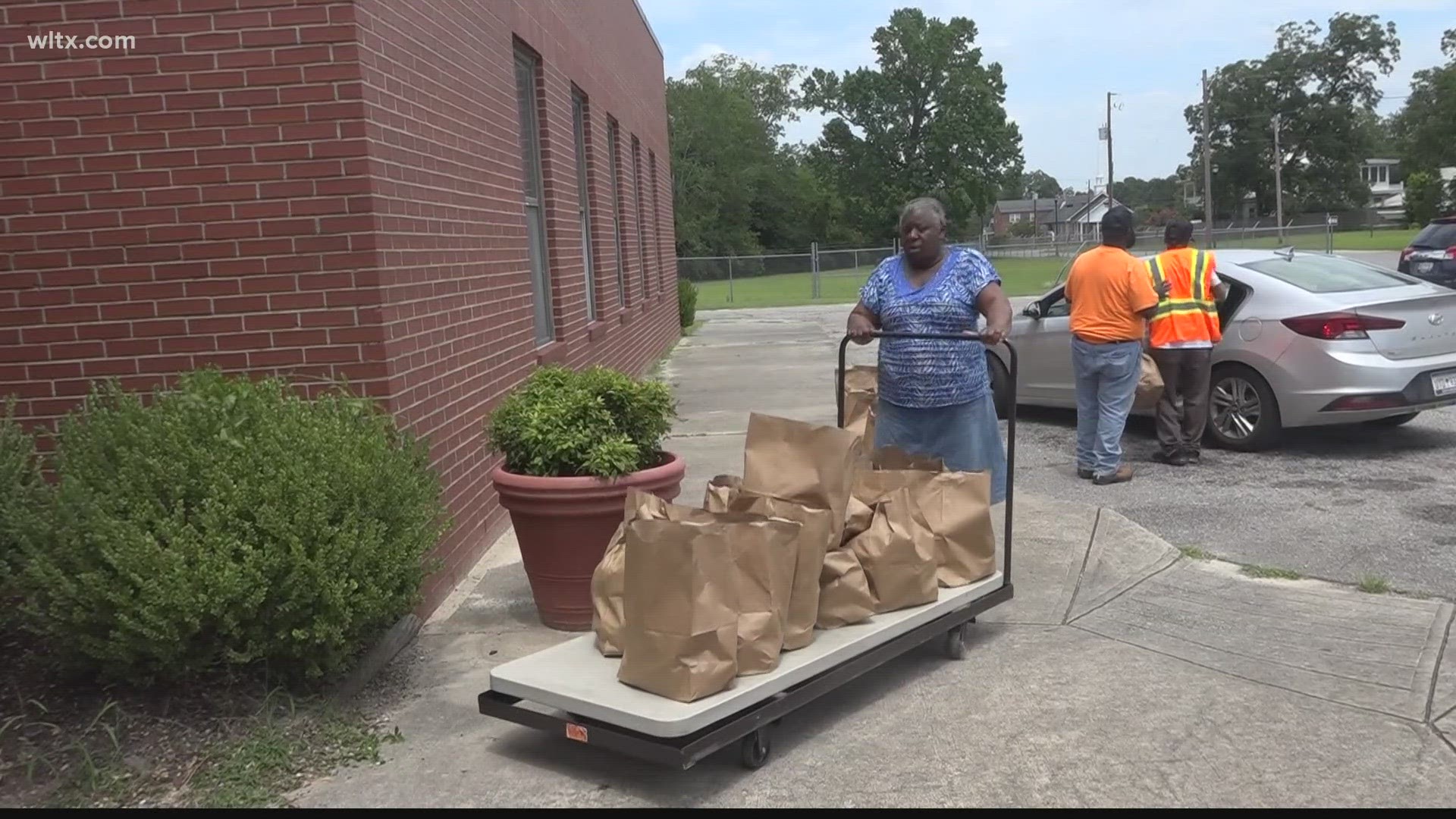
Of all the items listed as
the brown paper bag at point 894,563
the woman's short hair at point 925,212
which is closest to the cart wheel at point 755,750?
the brown paper bag at point 894,563

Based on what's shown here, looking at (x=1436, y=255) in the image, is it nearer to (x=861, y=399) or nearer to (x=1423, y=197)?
(x=861, y=399)

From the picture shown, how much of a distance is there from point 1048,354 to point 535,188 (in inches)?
176

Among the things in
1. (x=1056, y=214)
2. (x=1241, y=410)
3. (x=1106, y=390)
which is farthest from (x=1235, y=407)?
(x=1056, y=214)

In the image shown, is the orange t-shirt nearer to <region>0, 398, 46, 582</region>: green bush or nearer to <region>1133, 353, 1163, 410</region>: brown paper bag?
<region>1133, 353, 1163, 410</region>: brown paper bag

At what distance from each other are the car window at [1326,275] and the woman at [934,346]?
4.49m

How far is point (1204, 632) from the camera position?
520 cm

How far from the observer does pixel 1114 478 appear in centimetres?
830

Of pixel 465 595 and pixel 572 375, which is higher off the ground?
pixel 572 375

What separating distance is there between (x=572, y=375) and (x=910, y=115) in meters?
70.0

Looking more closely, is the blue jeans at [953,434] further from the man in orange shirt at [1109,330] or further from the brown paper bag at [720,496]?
the man in orange shirt at [1109,330]

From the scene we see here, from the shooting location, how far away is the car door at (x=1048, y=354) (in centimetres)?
1034

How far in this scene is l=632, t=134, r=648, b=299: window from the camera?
1698 cm
